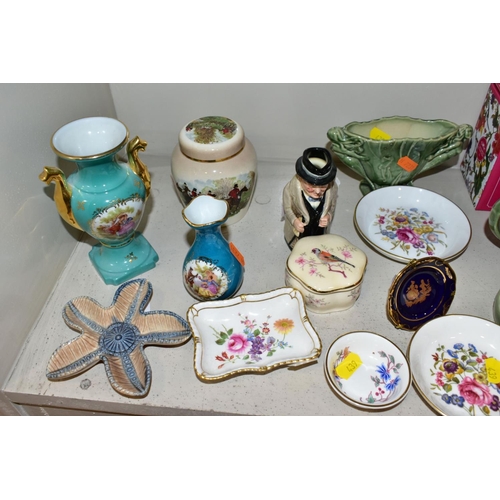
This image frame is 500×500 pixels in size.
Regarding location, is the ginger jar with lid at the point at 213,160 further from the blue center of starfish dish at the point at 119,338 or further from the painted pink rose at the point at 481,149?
the painted pink rose at the point at 481,149

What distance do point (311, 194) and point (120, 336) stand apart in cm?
63

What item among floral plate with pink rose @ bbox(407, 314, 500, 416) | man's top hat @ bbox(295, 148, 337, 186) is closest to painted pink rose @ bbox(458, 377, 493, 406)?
floral plate with pink rose @ bbox(407, 314, 500, 416)

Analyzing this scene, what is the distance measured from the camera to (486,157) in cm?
153

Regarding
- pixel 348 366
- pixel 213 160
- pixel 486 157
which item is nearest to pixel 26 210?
pixel 213 160

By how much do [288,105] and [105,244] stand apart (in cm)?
81

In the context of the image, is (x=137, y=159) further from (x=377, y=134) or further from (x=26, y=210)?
(x=377, y=134)

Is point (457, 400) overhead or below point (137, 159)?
below

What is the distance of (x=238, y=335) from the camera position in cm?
124

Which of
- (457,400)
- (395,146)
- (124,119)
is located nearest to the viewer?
(457,400)

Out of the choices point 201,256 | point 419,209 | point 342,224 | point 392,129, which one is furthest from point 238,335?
point 392,129

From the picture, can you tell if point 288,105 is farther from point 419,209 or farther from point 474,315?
point 474,315

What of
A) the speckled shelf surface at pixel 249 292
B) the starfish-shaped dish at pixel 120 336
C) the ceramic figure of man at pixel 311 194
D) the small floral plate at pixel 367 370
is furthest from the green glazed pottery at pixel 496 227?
the starfish-shaped dish at pixel 120 336

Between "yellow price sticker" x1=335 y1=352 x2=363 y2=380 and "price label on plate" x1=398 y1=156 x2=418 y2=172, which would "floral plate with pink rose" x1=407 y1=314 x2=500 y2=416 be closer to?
"yellow price sticker" x1=335 y1=352 x2=363 y2=380

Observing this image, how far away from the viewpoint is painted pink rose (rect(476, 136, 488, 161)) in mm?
1547
